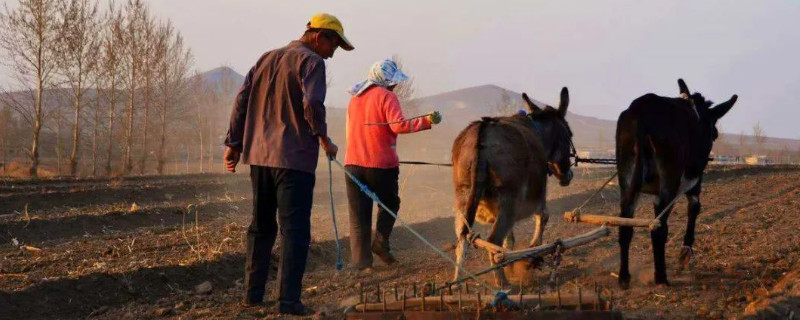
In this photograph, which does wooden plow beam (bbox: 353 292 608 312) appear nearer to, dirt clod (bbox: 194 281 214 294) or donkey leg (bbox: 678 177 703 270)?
dirt clod (bbox: 194 281 214 294)

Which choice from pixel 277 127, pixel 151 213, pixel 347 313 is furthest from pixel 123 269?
pixel 151 213

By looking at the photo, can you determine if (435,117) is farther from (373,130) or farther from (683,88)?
(683,88)

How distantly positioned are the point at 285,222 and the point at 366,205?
7.70ft

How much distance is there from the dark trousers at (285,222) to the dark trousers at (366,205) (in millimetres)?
1995

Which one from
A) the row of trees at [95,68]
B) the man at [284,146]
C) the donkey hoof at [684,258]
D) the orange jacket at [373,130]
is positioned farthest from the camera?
the row of trees at [95,68]

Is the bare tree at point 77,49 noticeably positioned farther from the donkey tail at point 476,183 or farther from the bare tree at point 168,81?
the donkey tail at point 476,183

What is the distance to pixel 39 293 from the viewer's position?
7105 millimetres

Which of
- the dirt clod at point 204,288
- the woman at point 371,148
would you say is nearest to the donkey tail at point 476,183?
the woman at point 371,148

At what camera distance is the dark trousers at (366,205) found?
8.19 meters

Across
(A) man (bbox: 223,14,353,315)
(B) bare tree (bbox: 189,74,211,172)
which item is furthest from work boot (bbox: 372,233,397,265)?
(B) bare tree (bbox: 189,74,211,172)

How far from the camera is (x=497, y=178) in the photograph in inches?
269

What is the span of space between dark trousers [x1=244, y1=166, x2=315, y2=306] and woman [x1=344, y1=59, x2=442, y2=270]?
1964mm

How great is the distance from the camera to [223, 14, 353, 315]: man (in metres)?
5.97

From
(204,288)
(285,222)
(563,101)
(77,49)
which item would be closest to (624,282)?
(563,101)
